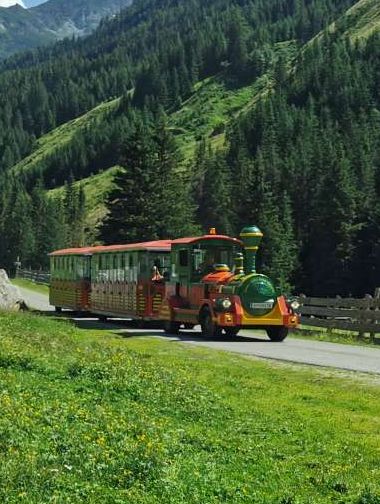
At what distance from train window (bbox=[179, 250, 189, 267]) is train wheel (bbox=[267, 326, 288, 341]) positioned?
152 inches

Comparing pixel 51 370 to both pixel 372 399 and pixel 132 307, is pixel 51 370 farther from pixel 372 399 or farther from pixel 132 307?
pixel 132 307

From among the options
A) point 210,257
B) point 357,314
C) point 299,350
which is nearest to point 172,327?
point 210,257

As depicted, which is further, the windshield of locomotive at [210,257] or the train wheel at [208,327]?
the windshield of locomotive at [210,257]

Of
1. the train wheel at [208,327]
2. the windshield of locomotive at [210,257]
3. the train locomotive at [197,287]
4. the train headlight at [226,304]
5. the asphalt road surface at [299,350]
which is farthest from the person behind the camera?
the windshield of locomotive at [210,257]

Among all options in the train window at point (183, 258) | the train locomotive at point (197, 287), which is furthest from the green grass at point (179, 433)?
the train window at point (183, 258)

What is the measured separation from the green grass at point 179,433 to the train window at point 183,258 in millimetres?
11981

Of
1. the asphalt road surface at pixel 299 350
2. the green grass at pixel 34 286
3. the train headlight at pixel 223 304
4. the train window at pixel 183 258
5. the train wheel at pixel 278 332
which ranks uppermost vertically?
the train window at pixel 183 258

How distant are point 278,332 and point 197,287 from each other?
3153 mm

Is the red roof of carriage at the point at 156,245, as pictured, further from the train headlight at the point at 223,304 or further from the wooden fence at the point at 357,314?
the wooden fence at the point at 357,314

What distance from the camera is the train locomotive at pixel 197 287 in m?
25.0

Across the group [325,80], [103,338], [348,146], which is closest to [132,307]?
[103,338]

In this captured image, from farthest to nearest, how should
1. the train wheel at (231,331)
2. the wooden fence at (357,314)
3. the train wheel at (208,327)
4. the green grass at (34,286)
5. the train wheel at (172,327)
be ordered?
the green grass at (34,286) < the train wheel at (172,327) < the wooden fence at (357,314) < the train wheel at (231,331) < the train wheel at (208,327)

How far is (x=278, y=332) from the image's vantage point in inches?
1024

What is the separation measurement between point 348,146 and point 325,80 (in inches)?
2071
